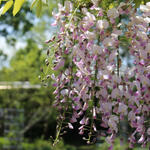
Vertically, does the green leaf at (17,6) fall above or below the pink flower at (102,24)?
above

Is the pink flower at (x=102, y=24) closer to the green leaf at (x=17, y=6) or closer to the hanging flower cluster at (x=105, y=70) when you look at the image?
the hanging flower cluster at (x=105, y=70)

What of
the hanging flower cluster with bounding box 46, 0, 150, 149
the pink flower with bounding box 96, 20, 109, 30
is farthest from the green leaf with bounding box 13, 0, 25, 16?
the pink flower with bounding box 96, 20, 109, 30

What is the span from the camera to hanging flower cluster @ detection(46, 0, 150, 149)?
2.84ft

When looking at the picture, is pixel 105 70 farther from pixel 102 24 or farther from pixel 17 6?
pixel 17 6

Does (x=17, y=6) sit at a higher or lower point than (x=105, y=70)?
higher

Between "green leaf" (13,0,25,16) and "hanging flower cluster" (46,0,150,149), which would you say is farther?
"green leaf" (13,0,25,16)

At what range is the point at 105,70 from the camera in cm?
84

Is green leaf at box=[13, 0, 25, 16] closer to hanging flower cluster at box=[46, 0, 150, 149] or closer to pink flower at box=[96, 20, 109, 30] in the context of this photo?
hanging flower cluster at box=[46, 0, 150, 149]

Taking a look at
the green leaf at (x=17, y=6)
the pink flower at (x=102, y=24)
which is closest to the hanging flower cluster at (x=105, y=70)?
the pink flower at (x=102, y=24)

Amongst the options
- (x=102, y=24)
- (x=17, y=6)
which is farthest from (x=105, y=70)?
(x=17, y=6)

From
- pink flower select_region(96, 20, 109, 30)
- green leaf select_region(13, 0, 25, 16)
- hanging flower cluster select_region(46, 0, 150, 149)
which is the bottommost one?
hanging flower cluster select_region(46, 0, 150, 149)

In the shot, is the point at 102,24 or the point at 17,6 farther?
the point at 17,6

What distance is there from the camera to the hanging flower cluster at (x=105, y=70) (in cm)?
87

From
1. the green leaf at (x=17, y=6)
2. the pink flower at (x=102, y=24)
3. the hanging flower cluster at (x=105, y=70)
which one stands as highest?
the green leaf at (x=17, y=6)
